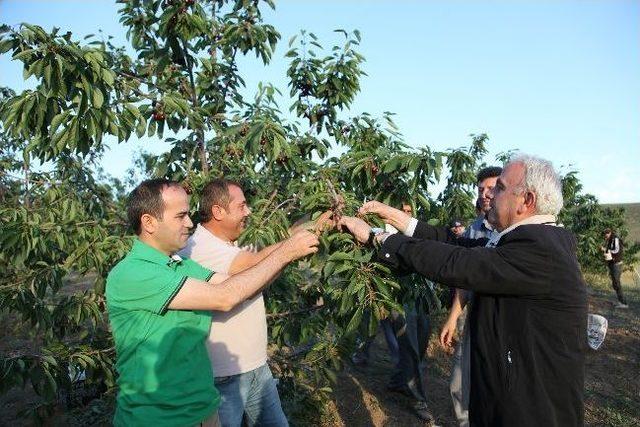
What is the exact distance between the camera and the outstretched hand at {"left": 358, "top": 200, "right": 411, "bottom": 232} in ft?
8.46

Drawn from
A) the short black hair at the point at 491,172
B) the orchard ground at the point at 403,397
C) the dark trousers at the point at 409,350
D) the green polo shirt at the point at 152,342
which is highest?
the short black hair at the point at 491,172

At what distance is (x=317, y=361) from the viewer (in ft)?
11.4

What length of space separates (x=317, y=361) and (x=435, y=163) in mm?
1870

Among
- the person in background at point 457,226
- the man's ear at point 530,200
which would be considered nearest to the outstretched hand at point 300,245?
the man's ear at point 530,200

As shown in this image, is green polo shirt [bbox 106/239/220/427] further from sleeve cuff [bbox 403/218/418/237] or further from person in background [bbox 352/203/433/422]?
person in background [bbox 352/203/433/422]

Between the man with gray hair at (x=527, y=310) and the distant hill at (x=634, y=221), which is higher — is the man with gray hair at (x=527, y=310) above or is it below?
below

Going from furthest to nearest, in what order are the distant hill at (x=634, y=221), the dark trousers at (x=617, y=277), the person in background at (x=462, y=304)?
the distant hill at (x=634, y=221) → the dark trousers at (x=617, y=277) → the person in background at (x=462, y=304)

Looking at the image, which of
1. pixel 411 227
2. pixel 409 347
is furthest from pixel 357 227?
pixel 409 347

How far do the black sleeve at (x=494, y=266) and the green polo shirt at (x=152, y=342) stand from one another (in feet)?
3.35

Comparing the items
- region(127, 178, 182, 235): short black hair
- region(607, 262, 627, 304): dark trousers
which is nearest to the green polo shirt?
region(127, 178, 182, 235): short black hair

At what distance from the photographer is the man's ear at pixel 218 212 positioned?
2.63m

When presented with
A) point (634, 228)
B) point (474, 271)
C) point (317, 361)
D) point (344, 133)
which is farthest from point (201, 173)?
point (634, 228)

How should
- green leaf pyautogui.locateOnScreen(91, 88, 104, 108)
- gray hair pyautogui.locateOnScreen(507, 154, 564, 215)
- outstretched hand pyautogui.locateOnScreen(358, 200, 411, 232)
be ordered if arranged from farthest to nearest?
outstretched hand pyautogui.locateOnScreen(358, 200, 411, 232)
green leaf pyautogui.locateOnScreen(91, 88, 104, 108)
gray hair pyautogui.locateOnScreen(507, 154, 564, 215)

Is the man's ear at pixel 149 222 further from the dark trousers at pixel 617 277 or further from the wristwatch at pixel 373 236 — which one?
the dark trousers at pixel 617 277
